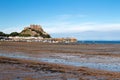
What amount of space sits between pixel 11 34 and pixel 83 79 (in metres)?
184

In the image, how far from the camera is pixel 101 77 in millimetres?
19344

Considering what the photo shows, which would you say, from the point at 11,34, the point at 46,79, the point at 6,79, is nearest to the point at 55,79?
the point at 46,79

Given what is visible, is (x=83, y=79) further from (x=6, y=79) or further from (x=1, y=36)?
(x=1, y=36)

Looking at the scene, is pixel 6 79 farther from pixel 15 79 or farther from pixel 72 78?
pixel 72 78

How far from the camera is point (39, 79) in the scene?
17906 millimetres

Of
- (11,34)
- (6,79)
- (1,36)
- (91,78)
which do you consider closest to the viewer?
(6,79)

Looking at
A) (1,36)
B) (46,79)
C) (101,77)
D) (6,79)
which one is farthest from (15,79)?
(1,36)

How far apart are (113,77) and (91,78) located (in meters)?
1.62

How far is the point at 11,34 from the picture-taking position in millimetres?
199000

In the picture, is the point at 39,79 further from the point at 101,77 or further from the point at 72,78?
the point at 101,77

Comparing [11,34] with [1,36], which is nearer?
[1,36]

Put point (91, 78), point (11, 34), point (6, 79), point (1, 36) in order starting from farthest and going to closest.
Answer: point (11, 34) < point (1, 36) < point (91, 78) < point (6, 79)

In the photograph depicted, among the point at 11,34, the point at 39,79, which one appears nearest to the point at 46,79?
the point at 39,79

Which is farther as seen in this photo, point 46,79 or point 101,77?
point 101,77
